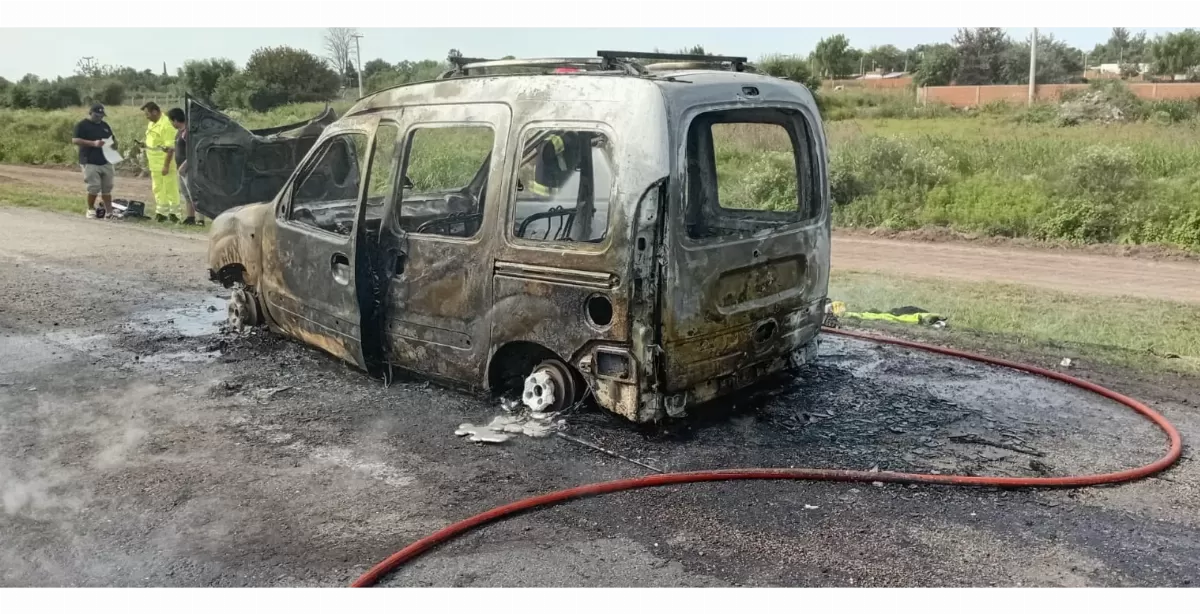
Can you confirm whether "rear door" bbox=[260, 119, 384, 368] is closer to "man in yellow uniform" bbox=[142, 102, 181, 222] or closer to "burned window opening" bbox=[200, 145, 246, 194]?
"burned window opening" bbox=[200, 145, 246, 194]

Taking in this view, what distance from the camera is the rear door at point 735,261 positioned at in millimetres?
4543

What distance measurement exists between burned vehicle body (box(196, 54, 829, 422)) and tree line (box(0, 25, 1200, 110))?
13.3 meters

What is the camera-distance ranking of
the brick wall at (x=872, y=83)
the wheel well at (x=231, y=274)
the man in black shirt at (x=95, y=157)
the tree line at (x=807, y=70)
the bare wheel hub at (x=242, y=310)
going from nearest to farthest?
the bare wheel hub at (x=242, y=310)
the wheel well at (x=231, y=274)
the man in black shirt at (x=95, y=157)
the tree line at (x=807, y=70)
the brick wall at (x=872, y=83)

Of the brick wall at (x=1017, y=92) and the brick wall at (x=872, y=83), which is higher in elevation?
the brick wall at (x=872, y=83)

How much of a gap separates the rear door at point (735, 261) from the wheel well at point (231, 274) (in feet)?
11.6

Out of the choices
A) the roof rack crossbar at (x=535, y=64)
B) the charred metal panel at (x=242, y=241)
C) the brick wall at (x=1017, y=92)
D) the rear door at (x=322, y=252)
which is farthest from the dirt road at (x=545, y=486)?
the brick wall at (x=1017, y=92)

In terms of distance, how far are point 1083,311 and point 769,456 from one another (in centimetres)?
504

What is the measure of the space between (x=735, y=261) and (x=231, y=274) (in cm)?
420

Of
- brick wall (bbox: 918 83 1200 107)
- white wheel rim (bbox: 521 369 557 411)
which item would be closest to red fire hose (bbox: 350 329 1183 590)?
white wheel rim (bbox: 521 369 557 411)

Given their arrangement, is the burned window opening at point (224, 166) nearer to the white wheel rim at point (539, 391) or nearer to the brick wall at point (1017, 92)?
the white wheel rim at point (539, 391)

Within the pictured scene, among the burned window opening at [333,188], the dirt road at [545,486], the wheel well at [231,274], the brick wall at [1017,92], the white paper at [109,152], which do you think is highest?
the brick wall at [1017,92]

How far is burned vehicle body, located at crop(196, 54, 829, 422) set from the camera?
4480 millimetres
